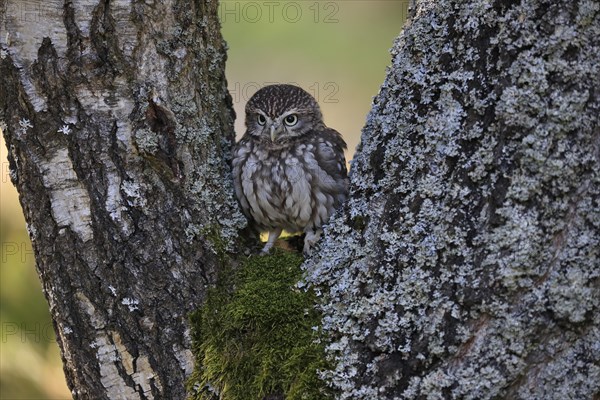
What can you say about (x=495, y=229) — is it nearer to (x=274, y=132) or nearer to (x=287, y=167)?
(x=287, y=167)

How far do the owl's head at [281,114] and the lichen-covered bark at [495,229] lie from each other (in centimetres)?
137

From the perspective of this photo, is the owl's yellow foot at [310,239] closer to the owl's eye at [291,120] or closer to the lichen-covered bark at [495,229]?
the owl's eye at [291,120]

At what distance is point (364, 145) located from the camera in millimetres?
2451

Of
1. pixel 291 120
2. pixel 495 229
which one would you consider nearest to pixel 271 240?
pixel 291 120

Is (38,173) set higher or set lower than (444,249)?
higher

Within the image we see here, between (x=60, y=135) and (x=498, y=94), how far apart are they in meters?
1.39

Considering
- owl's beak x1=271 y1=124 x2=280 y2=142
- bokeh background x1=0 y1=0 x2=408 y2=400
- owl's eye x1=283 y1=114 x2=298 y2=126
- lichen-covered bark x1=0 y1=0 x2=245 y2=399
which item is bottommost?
lichen-covered bark x1=0 y1=0 x2=245 y2=399

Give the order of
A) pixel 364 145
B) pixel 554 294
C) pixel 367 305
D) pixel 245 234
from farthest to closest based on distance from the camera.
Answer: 1. pixel 245 234
2. pixel 364 145
3. pixel 367 305
4. pixel 554 294

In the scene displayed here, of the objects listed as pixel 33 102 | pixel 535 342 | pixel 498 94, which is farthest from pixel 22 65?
pixel 535 342

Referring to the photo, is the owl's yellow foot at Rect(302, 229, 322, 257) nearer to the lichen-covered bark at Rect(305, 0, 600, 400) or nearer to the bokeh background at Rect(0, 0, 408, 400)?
the lichen-covered bark at Rect(305, 0, 600, 400)

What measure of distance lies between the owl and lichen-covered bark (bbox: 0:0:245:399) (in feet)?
1.88

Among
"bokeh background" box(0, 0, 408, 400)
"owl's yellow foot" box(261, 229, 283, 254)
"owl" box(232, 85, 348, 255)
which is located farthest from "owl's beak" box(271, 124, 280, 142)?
"bokeh background" box(0, 0, 408, 400)

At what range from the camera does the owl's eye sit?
350 centimetres

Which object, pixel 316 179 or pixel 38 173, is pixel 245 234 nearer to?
pixel 316 179
